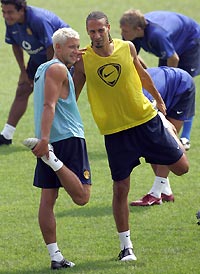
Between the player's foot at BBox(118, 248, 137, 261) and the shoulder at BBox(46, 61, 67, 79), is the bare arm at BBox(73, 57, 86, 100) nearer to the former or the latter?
the shoulder at BBox(46, 61, 67, 79)

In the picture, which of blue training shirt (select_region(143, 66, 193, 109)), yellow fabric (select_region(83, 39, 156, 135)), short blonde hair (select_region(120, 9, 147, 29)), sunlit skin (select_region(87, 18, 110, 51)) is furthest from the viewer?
short blonde hair (select_region(120, 9, 147, 29))

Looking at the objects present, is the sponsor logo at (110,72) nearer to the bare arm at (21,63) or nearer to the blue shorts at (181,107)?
the blue shorts at (181,107)

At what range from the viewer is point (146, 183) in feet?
35.7

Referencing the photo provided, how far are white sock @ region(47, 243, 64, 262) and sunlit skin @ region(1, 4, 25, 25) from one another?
485 centimetres

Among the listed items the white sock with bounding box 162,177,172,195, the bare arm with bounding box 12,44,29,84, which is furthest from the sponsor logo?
the bare arm with bounding box 12,44,29,84

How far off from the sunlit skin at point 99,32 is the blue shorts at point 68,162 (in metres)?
0.75

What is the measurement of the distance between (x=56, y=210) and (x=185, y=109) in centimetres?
161

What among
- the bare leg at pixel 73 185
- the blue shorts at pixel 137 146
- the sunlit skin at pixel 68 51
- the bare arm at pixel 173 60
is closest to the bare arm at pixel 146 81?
the blue shorts at pixel 137 146

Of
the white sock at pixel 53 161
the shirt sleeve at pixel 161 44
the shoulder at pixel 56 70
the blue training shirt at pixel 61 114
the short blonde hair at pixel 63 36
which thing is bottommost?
the shirt sleeve at pixel 161 44

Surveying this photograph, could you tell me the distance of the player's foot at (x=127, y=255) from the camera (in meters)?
8.12

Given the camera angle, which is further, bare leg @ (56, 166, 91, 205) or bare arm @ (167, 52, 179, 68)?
bare arm @ (167, 52, 179, 68)

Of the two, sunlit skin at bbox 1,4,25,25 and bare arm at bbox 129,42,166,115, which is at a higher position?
bare arm at bbox 129,42,166,115

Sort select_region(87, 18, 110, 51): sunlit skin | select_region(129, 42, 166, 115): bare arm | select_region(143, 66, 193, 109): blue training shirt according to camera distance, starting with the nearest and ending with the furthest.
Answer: select_region(87, 18, 110, 51): sunlit skin
select_region(129, 42, 166, 115): bare arm
select_region(143, 66, 193, 109): blue training shirt

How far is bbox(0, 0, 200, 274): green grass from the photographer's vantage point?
808 cm
